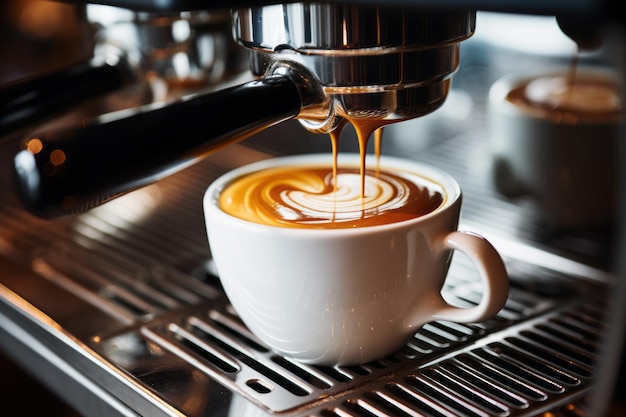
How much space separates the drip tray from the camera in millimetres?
416

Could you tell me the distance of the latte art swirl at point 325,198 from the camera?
44 cm

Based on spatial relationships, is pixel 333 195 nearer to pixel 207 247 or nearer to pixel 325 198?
pixel 325 198

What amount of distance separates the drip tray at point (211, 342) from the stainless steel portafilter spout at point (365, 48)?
0.13m

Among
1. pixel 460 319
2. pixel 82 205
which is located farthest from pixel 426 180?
pixel 82 205

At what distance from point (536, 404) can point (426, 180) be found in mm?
150

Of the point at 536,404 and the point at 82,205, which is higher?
the point at 82,205

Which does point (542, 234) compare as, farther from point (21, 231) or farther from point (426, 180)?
point (21, 231)

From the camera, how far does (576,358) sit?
17.8 inches

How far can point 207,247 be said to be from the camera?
0.61m

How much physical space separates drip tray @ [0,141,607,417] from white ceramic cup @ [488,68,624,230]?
6cm

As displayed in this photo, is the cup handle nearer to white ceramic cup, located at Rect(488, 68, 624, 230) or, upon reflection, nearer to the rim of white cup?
the rim of white cup

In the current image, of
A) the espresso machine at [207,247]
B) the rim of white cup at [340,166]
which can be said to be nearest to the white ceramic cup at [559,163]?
the espresso machine at [207,247]

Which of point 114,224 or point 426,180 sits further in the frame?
point 114,224

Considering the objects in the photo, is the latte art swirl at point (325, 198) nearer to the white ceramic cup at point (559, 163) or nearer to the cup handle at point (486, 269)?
the cup handle at point (486, 269)
